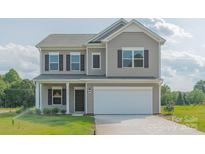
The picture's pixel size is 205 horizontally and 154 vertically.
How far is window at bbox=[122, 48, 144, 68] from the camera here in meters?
30.0

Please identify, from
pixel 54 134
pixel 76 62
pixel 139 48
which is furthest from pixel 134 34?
pixel 54 134

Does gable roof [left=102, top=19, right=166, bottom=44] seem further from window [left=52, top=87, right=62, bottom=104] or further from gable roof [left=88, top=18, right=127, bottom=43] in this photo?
window [left=52, top=87, right=62, bottom=104]

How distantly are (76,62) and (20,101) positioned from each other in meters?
8.62

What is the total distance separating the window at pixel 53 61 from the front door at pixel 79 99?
105 inches

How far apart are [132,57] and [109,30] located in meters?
3.48

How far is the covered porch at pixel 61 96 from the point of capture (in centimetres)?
3128

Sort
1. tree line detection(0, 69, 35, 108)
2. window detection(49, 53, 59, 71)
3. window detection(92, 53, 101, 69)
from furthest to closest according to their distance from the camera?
tree line detection(0, 69, 35, 108) → window detection(49, 53, 59, 71) → window detection(92, 53, 101, 69)

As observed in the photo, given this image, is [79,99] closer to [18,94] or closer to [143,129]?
[18,94]

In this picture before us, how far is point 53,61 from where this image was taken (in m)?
32.5

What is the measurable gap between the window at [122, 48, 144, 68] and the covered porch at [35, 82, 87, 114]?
368cm

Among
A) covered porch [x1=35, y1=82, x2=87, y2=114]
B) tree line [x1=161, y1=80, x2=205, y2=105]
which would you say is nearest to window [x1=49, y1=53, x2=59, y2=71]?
covered porch [x1=35, y1=82, x2=87, y2=114]

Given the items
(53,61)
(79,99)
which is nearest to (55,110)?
(79,99)

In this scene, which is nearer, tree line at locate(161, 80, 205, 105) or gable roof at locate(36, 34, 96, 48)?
gable roof at locate(36, 34, 96, 48)

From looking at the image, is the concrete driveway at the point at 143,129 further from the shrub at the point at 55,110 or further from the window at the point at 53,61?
the window at the point at 53,61
